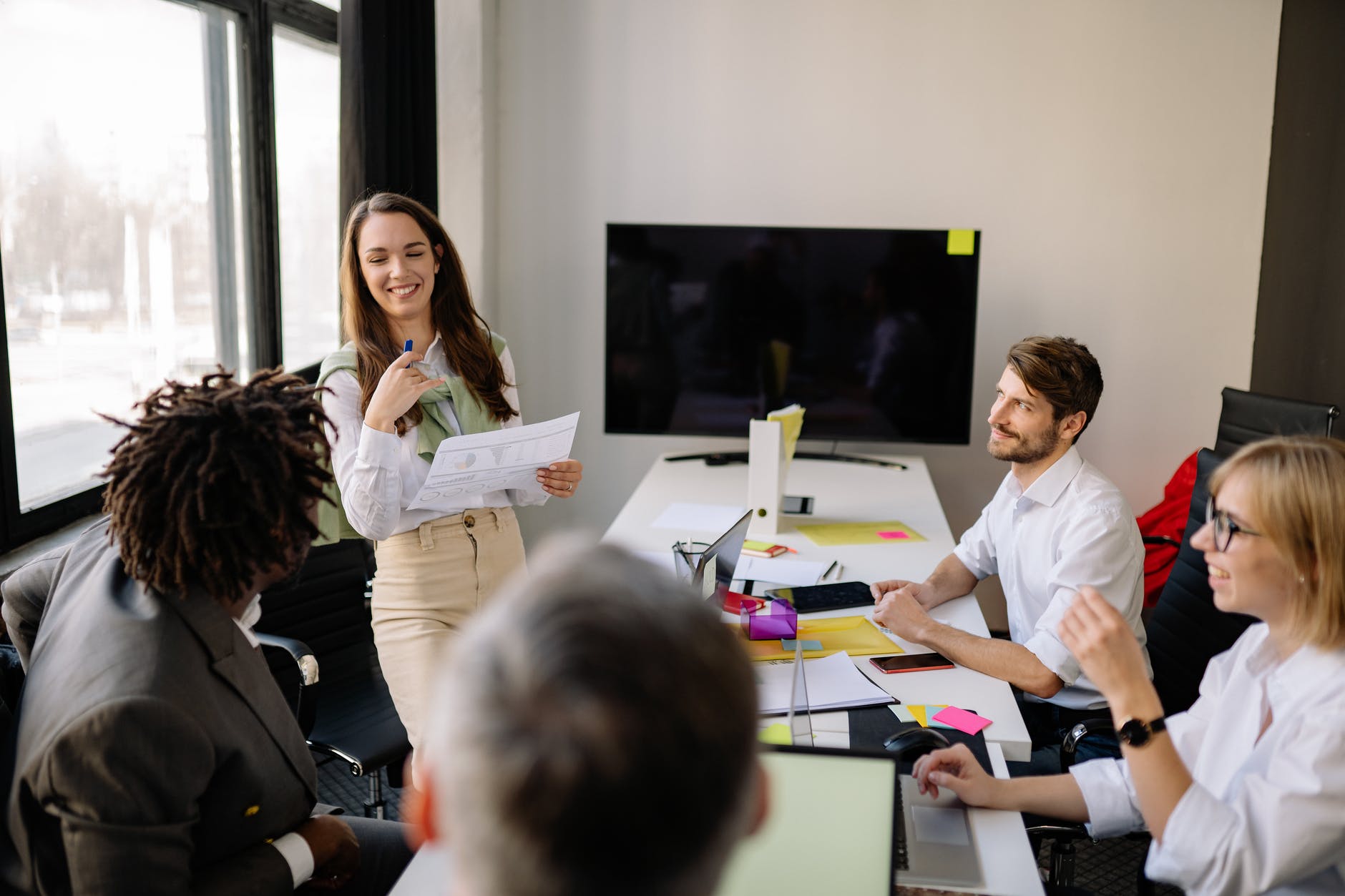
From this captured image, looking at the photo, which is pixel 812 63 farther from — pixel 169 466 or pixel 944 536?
pixel 169 466

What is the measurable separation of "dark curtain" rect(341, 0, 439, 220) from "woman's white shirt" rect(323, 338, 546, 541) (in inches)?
40.5

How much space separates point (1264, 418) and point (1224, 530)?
1.77m

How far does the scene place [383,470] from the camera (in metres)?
2.02

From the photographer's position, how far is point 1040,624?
199 centimetres

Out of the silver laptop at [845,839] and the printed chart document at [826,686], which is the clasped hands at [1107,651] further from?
the printed chart document at [826,686]

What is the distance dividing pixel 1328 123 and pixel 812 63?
177 centimetres

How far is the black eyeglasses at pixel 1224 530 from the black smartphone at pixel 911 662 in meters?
0.63

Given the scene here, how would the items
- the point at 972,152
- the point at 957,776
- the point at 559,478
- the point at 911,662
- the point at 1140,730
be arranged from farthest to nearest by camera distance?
1. the point at 972,152
2. the point at 559,478
3. the point at 911,662
4. the point at 957,776
5. the point at 1140,730

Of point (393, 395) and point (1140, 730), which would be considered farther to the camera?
point (393, 395)

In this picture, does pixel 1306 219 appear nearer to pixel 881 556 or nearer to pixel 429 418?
pixel 881 556

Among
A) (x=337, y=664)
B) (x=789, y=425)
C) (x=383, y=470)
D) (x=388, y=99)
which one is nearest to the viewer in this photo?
(x=383, y=470)

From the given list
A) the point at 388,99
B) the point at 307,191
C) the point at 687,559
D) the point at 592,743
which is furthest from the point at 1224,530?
the point at 307,191

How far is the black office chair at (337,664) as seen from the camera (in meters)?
2.17

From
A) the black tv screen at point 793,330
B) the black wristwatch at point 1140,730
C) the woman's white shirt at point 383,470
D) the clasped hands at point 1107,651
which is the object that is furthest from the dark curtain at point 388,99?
the black wristwatch at point 1140,730
